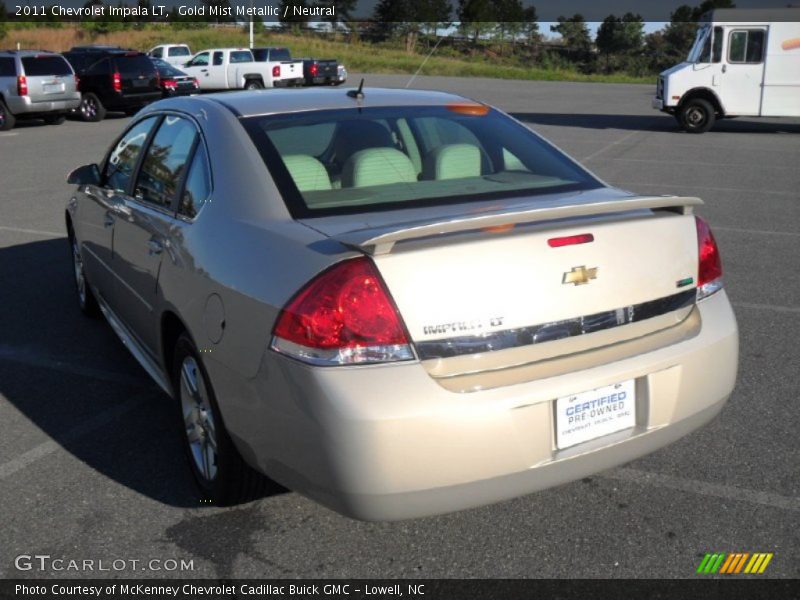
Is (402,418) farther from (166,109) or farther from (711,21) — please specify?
(711,21)

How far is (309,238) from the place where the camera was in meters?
3.18

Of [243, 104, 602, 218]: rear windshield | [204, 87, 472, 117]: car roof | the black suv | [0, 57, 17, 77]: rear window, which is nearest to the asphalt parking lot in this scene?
A: [243, 104, 602, 218]: rear windshield

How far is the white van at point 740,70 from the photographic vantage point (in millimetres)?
19734

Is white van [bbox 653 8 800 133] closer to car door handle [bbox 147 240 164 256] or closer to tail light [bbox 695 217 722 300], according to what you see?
tail light [bbox 695 217 722 300]

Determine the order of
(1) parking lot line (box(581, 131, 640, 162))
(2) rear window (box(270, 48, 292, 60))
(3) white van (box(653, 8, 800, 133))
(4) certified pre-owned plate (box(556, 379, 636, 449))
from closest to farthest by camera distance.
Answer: (4) certified pre-owned plate (box(556, 379, 636, 449)), (1) parking lot line (box(581, 131, 640, 162)), (3) white van (box(653, 8, 800, 133)), (2) rear window (box(270, 48, 292, 60))

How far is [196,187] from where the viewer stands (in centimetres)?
393

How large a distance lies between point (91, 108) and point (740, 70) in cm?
1573

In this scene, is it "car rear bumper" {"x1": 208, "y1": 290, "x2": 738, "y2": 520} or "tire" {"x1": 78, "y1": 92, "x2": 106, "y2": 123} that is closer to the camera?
"car rear bumper" {"x1": 208, "y1": 290, "x2": 738, "y2": 520}

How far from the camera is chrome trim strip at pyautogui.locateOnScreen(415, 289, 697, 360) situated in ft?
9.61

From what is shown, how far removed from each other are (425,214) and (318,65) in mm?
31178

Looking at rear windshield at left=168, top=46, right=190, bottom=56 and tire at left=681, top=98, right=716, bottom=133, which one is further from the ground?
rear windshield at left=168, top=46, right=190, bottom=56

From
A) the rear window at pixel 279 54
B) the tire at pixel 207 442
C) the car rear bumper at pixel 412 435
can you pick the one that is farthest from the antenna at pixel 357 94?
the rear window at pixel 279 54

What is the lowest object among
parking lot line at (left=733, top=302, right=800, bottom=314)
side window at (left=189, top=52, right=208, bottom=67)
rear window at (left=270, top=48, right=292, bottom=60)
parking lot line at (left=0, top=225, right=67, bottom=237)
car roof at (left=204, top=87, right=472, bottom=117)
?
parking lot line at (left=0, top=225, right=67, bottom=237)

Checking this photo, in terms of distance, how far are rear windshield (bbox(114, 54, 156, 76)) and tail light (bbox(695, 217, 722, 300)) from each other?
2258 cm
